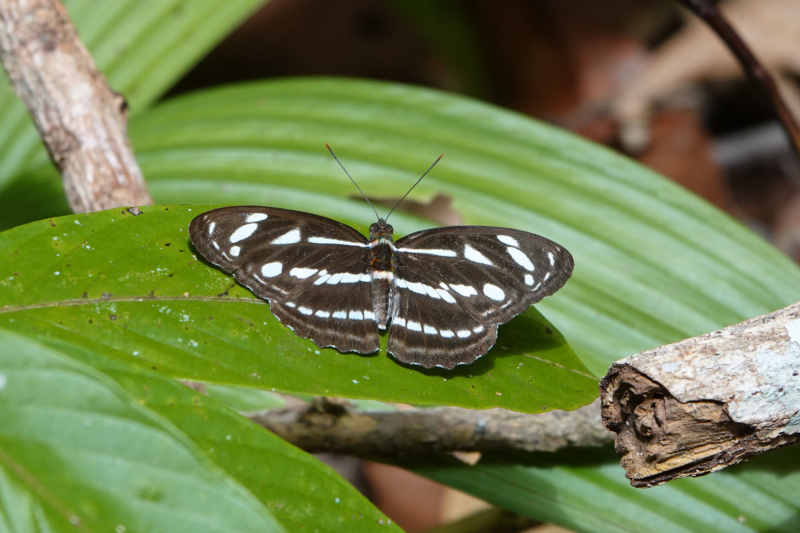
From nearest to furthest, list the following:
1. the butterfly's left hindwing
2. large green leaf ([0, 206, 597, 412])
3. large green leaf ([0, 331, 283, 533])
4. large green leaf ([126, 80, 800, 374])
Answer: large green leaf ([0, 331, 283, 533]), large green leaf ([0, 206, 597, 412]), the butterfly's left hindwing, large green leaf ([126, 80, 800, 374])

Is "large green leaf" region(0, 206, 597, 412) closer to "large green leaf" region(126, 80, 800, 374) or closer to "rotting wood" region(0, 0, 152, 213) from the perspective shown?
"rotting wood" region(0, 0, 152, 213)

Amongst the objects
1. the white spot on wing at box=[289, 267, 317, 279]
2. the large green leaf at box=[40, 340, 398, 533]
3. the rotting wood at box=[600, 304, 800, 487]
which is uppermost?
the white spot on wing at box=[289, 267, 317, 279]

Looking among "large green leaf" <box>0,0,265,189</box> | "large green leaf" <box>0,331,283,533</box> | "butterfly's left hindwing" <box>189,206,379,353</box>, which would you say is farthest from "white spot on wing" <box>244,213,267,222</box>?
"large green leaf" <box>0,0,265,189</box>

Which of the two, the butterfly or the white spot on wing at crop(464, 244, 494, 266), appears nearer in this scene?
the butterfly

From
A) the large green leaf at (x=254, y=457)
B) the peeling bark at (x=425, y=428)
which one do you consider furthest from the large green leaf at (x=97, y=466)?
the peeling bark at (x=425, y=428)

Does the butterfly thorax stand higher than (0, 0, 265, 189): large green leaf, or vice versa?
(0, 0, 265, 189): large green leaf

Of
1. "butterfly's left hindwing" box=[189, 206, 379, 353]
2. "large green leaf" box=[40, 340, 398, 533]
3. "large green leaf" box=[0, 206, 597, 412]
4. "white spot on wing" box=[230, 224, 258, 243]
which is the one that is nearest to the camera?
"large green leaf" box=[40, 340, 398, 533]
